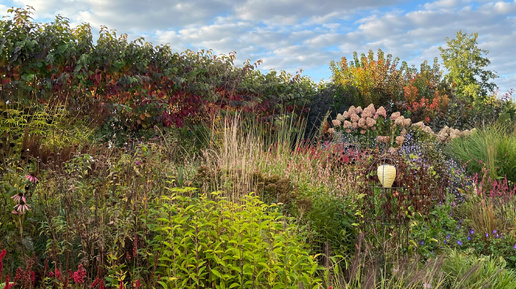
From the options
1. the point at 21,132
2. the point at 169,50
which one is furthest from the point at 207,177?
the point at 169,50

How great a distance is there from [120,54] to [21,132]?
2729mm

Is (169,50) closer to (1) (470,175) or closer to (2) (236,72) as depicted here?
(2) (236,72)

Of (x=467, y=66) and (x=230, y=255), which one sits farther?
(x=467, y=66)

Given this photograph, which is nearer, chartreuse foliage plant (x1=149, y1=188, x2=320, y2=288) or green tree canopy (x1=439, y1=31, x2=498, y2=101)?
chartreuse foliage plant (x1=149, y1=188, x2=320, y2=288)


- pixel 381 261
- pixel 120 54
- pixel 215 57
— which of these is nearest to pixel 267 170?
pixel 381 261

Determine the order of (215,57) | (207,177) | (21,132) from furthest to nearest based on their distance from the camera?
(215,57), (21,132), (207,177)

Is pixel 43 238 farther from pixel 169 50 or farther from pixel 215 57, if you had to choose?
pixel 215 57

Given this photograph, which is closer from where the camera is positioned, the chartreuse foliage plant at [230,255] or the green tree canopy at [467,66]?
the chartreuse foliage plant at [230,255]

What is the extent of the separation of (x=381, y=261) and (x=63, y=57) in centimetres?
586

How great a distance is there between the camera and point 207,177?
4289 millimetres

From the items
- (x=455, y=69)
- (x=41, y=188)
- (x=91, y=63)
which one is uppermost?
(x=455, y=69)

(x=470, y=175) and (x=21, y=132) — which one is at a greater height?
(x=21, y=132)

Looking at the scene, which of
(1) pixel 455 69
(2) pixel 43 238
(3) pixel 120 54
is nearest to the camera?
(2) pixel 43 238

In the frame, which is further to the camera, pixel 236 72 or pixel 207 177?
pixel 236 72
